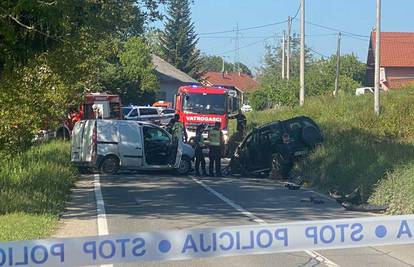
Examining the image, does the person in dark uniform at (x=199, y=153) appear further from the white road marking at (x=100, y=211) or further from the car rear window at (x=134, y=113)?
the car rear window at (x=134, y=113)

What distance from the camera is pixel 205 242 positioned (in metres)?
5.80

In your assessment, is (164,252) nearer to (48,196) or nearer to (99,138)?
(48,196)

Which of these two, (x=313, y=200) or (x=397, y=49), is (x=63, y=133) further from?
(x=397, y=49)

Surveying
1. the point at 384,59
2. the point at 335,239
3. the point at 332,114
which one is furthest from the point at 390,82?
the point at 335,239

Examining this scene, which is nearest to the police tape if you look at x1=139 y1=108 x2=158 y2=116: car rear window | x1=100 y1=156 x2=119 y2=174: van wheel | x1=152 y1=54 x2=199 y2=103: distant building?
x1=100 y1=156 x2=119 y2=174: van wheel

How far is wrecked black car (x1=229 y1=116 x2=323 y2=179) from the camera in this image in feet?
74.7

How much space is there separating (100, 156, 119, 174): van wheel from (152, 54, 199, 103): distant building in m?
58.4

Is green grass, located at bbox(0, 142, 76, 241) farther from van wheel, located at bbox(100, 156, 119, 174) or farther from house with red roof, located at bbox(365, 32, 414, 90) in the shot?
house with red roof, located at bbox(365, 32, 414, 90)

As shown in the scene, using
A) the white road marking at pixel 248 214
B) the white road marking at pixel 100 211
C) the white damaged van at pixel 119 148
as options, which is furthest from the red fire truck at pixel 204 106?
the white road marking at pixel 100 211

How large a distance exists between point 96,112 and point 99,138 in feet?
44.8

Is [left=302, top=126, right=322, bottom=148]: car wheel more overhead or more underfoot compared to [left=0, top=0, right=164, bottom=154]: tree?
more underfoot

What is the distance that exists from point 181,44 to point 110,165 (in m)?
74.4

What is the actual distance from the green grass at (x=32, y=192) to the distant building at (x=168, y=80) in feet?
197

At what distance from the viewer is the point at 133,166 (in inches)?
910
